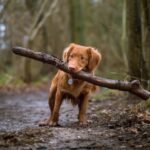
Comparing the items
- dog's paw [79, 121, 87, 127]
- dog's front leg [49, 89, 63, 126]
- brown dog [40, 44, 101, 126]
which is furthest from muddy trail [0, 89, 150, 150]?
brown dog [40, 44, 101, 126]

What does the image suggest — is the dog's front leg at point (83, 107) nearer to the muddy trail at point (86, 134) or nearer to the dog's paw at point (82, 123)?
the dog's paw at point (82, 123)

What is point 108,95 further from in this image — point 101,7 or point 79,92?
point 101,7

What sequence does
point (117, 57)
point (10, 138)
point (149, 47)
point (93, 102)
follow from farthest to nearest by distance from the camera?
point (117, 57) < point (93, 102) < point (149, 47) < point (10, 138)

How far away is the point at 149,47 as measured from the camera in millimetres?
12070

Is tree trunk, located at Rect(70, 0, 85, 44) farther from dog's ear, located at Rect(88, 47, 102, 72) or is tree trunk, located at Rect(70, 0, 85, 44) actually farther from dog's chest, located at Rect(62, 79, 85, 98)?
dog's ear, located at Rect(88, 47, 102, 72)

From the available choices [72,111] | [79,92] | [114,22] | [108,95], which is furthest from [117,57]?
[79,92]

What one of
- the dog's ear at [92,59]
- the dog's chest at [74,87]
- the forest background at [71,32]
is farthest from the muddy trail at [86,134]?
the forest background at [71,32]

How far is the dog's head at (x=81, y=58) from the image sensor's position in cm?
827

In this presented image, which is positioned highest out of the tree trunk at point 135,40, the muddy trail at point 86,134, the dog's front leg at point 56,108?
the tree trunk at point 135,40

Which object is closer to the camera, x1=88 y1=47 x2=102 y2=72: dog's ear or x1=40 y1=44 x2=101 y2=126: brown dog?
x1=40 y1=44 x2=101 y2=126: brown dog

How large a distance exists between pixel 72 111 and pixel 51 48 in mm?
26234

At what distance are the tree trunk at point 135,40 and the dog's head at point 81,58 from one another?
3.49 meters

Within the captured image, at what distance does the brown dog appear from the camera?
838cm

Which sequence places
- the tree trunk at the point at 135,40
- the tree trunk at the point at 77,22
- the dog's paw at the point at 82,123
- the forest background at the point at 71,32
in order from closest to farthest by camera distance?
the dog's paw at the point at 82,123, the tree trunk at the point at 135,40, the forest background at the point at 71,32, the tree trunk at the point at 77,22
